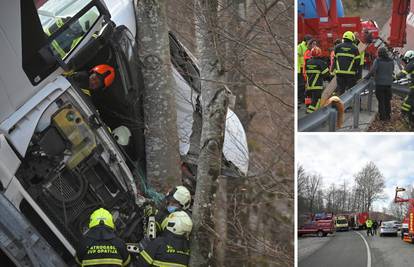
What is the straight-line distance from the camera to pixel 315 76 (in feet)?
14.8

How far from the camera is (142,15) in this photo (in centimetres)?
547

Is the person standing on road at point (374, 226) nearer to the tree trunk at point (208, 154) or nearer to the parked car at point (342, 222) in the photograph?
the parked car at point (342, 222)

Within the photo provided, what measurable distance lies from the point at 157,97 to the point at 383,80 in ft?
9.98

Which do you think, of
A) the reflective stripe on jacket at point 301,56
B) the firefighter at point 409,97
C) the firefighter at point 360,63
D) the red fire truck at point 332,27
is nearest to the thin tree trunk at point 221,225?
the reflective stripe on jacket at point 301,56

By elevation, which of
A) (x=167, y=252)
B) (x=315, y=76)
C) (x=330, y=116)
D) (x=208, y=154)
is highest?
(x=315, y=76)

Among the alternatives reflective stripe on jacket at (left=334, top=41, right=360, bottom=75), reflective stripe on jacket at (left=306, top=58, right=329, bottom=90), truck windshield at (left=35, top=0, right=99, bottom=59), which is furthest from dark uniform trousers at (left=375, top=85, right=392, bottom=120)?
truck windshield at (left=35, top=0, right=99, bottom=59)

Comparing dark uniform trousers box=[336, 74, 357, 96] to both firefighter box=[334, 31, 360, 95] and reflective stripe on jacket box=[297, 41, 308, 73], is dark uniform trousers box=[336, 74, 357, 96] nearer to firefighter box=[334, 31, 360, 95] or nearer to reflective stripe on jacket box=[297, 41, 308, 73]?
firefighter box=[334, 31, 360, 95]

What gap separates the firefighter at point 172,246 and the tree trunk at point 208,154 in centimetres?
9

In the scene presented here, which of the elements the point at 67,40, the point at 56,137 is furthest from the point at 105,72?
the point at 56,137

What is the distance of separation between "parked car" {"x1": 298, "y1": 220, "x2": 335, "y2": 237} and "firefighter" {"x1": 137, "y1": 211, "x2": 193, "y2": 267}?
4.16 ft

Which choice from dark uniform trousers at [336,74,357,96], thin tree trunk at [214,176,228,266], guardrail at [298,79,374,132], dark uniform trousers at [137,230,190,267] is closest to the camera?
guardrail at [298,79,374,132]

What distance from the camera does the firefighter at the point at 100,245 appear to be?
3.74m

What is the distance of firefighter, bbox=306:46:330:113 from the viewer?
149 inches

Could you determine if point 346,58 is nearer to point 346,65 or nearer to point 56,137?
point 346,65
